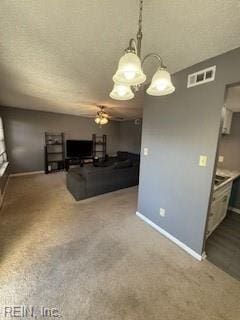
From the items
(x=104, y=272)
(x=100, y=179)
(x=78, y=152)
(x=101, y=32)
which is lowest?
(x=104, y=272)

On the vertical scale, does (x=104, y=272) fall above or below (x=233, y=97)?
below

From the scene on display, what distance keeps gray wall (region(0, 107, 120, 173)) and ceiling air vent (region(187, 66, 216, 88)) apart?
5398 mm

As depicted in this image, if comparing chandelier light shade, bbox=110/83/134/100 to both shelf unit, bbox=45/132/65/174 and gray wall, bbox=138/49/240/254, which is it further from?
shelf unit, bbox=45/132/65/174

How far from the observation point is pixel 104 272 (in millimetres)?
1741

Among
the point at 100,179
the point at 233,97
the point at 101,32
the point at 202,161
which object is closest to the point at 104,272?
the point at 202,161

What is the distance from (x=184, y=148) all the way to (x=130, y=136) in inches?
215

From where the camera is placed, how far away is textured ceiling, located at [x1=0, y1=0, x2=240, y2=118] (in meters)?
1.11

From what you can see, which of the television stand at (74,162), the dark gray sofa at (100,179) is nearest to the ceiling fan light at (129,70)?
the dark gray sofa at (100,179)

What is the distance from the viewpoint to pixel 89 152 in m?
6.95

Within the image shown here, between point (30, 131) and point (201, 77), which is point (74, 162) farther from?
point (201, 77)

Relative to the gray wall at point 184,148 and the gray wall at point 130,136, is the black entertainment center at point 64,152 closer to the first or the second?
the gray wall at point 130,136

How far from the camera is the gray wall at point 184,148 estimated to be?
69.8 inches

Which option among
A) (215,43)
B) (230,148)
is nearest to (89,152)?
(230,148)

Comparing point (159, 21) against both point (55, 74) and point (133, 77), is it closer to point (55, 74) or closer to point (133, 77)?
point (133, 77)
